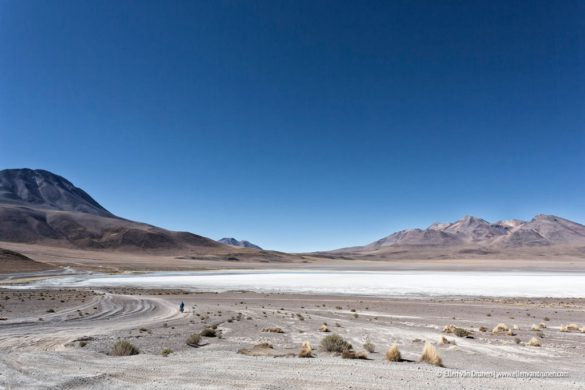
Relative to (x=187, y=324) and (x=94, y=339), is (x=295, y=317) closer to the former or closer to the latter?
(x=187, y=324)

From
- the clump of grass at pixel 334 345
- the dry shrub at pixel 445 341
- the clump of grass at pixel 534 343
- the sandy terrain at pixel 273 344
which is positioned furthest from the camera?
the dry shrub at pixel 445 341

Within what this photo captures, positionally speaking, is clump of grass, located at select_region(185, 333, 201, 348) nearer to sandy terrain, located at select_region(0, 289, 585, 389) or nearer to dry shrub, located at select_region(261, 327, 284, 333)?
sandy terrain, located at select_region(0, 289, 585, 389)

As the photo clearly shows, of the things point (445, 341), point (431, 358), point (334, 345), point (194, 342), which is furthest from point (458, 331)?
point (194, 342)

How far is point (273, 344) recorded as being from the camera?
14734 millimetres

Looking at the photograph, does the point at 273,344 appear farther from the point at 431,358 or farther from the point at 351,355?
the point at 431,358

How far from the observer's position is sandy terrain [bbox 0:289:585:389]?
28.3 feet

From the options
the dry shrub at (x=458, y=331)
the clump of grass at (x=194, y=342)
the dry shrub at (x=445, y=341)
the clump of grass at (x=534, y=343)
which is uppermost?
the clump of grass at (x=534, y=343)

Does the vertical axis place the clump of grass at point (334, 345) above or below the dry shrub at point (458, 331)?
below

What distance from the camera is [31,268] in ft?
279

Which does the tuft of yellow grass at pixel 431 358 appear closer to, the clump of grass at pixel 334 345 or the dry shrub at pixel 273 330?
the clump of grass at pixel 334 345

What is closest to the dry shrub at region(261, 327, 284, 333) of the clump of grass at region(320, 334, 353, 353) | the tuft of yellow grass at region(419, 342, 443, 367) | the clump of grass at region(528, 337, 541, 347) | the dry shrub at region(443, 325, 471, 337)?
the clump of grass at region(320, 334, 353, 353)

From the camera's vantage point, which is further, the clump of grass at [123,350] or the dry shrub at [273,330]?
the dry shrub at [273,330]

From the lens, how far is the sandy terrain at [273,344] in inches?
340

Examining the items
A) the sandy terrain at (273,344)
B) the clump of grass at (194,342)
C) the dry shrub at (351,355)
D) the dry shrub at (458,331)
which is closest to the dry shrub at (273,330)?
the sandy terrain at (273,344)
